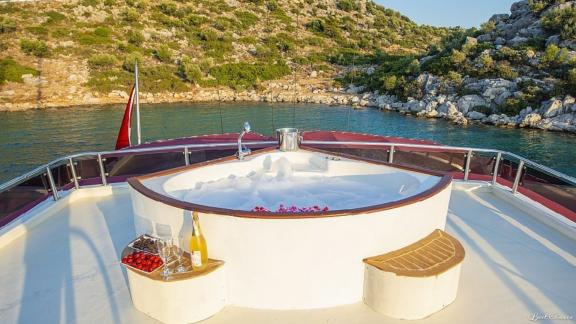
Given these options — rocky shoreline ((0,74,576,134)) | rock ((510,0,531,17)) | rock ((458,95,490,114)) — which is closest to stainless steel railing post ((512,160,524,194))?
rocky shoreline ((0,74,576,134))

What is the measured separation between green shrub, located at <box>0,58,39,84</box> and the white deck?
25.0 m

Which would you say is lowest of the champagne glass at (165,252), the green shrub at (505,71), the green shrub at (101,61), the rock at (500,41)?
the champagne glass at (165,252)

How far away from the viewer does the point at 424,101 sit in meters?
22.8

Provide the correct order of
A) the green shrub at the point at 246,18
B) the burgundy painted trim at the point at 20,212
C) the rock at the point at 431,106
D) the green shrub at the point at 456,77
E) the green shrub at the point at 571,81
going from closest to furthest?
the burgundy painted trim at the point at 20,212
the green shrub at the point at 571,81
the rock at the point at 431,106
the green shrub at the point at 456,77
the green shrub at the point at 246,18

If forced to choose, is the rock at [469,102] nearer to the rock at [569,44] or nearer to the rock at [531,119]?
the rock at [531,119]

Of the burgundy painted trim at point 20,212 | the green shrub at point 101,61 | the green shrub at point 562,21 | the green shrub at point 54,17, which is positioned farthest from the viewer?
the green shrub at point 54,17

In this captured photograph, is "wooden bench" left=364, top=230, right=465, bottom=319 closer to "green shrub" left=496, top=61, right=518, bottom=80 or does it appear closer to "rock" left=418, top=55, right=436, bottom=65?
"green shrub" left=496, top=61, right=518, bottom=80

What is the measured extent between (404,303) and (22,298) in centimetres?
269

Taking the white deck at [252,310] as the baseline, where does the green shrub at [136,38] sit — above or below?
above

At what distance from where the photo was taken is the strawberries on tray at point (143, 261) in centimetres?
231

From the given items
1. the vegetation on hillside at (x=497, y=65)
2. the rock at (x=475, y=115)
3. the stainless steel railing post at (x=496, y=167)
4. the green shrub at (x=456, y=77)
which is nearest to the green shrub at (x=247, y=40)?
the vegetation on hillside at (x=497, y=65)

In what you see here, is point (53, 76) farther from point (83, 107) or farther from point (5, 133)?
point (5, 133)

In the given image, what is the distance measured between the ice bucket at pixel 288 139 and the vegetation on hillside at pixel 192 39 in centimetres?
2252

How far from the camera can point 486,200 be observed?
433 cm
